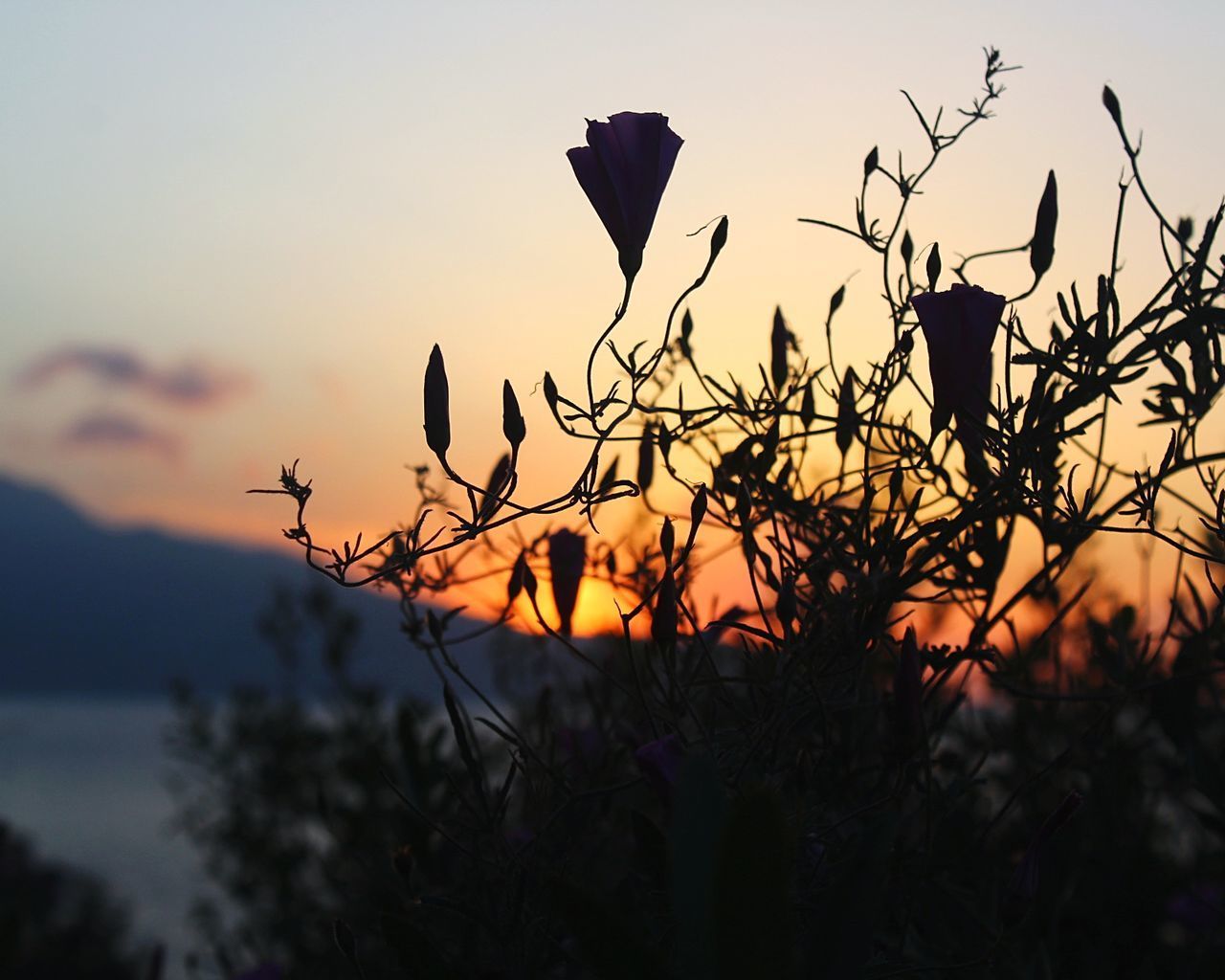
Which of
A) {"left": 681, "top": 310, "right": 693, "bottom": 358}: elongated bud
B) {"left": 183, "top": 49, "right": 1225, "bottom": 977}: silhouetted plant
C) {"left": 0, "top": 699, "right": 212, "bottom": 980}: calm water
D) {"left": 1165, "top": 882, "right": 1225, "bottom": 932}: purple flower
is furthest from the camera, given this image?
{"left": 0, "top": 699, "right": 212, "bottom": 980}: calm water

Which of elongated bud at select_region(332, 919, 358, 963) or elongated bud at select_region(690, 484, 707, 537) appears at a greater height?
elongated bud at select_region(690, 484, 707, 537)

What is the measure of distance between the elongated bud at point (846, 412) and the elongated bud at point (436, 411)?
310 mm

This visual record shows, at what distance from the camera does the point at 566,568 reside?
3.36ft

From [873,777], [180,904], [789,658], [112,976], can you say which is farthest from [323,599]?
[180,904]

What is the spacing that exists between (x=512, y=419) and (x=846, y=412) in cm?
29

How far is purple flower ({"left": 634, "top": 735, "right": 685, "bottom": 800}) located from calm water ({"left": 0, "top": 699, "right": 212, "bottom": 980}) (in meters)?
1.28

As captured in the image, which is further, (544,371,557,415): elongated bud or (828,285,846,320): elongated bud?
(828,285,846,320): elongated bud

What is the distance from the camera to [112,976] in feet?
13.8

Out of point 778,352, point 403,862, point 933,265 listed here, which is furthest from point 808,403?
point 403,862

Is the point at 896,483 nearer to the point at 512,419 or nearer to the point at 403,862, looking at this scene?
the point at 512,419

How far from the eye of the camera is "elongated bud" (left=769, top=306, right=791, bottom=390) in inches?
39.3

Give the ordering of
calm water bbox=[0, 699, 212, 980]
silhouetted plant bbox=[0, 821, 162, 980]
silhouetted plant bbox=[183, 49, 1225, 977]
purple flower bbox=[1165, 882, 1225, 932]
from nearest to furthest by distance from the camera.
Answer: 1. silhouetted plant bbox=[183, 49, 1225, 977]
2. purple flower bbox=[1165, 882, 1225, 932]
3. silhouetted plant bbox=[0, 821, 162, 980]
4. calm water bbox=[0, 699, 212, 980]

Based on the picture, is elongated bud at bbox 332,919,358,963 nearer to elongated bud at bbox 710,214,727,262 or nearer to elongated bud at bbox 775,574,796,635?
elongated bud at bbox 775,574,796,635

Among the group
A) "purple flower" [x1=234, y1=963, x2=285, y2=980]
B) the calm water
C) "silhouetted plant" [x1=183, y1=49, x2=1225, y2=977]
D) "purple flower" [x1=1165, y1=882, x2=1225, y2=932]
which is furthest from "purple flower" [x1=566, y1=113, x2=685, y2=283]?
the calm water
